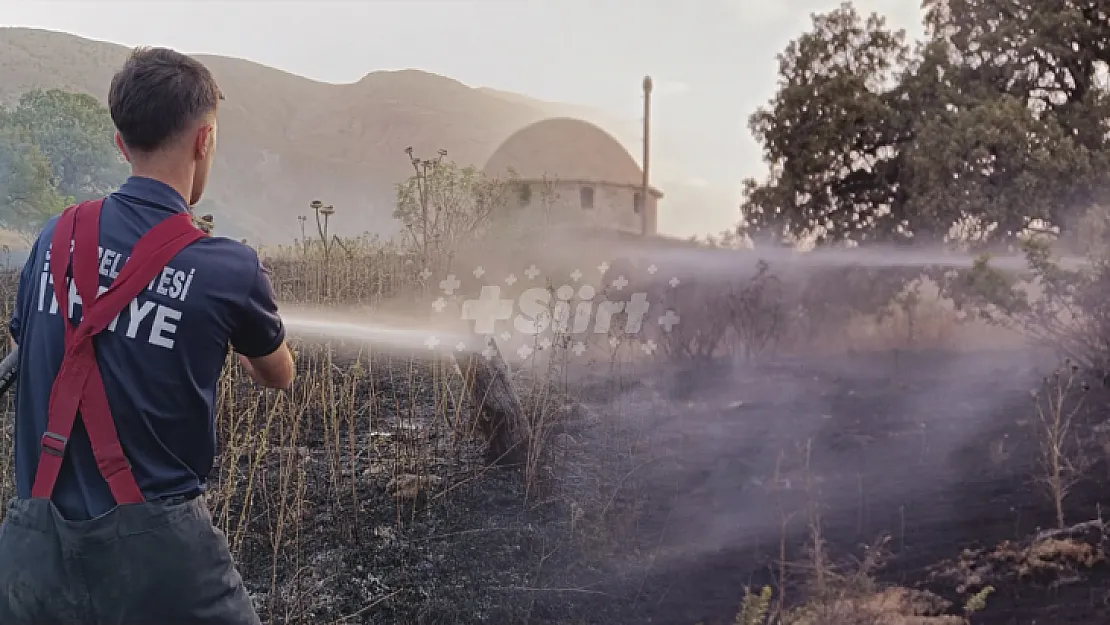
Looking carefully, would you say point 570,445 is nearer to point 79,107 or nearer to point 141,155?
point 141,155

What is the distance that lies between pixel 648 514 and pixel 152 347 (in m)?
3.71

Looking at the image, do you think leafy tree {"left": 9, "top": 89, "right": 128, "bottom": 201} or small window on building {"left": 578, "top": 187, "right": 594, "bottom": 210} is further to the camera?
leafy tree {"left": 9, "top": 89, "right": 128, "bottom": 201}

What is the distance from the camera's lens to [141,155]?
1.78 meters

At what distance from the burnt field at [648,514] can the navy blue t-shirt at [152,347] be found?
176cm

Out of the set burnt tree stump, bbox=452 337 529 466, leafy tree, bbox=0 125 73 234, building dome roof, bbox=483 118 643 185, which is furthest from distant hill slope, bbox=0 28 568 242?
burnt tree stump, bbox=452 337 529 466

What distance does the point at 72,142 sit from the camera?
24750mm

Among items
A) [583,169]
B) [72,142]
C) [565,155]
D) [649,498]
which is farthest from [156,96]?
[72,142]

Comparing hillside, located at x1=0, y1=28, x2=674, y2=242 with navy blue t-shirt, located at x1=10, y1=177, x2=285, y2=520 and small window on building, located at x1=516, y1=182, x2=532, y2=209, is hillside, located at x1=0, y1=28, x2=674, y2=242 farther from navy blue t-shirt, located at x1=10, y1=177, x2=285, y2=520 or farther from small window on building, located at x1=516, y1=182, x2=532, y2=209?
navy blue t-shirt, located at x1=10, y1=177, x2=285, y2=520

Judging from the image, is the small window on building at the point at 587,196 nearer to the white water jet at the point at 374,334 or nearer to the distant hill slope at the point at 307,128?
the distant hill slope at the point at 307,128

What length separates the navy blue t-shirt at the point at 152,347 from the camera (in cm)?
165

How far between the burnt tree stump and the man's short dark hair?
337cm

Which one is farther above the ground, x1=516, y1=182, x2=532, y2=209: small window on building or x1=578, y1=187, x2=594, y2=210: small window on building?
x1=578, y1=187, x2=594, y2=210: small window on building

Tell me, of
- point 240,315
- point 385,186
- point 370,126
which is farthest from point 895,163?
point 370,126

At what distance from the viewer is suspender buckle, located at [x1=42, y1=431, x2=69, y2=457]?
1630 millimetres
